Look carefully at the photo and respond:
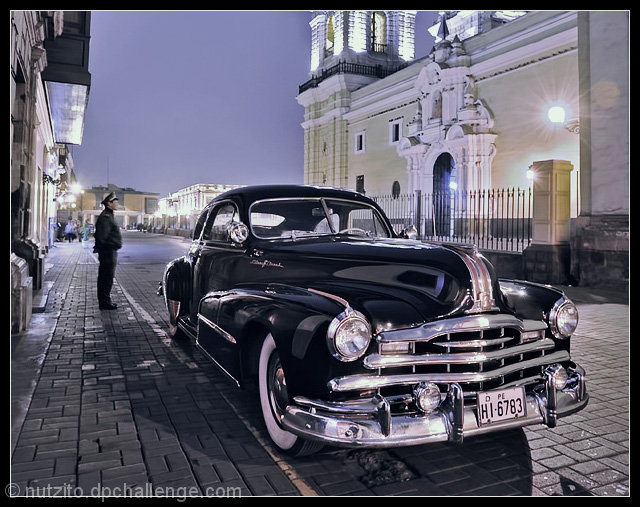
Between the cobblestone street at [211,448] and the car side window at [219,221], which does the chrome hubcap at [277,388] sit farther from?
the car side window at [219,221]

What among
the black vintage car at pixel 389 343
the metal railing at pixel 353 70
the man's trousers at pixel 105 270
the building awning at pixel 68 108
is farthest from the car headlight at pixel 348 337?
the metal railing at pixel 353 70

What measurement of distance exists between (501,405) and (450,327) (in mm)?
513

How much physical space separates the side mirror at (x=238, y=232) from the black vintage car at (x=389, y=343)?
0.01 m

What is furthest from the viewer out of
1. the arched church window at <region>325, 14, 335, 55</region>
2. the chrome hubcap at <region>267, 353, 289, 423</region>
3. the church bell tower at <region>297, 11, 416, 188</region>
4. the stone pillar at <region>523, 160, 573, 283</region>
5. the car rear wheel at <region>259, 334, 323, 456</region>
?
the arched church window at <region>325, 14, 335, 55</region>

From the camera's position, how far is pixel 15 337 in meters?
6.19

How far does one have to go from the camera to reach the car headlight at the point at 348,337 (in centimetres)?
281

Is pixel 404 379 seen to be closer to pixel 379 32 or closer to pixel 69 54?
pixel 69 54

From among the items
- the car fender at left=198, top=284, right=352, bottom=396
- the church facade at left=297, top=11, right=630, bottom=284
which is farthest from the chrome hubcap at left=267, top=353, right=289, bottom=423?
the church facade at left=297, top=11, right=630, bottom=284

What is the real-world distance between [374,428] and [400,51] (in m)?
37.5

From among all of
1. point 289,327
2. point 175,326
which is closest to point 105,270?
point 175,326

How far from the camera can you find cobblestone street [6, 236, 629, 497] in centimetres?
288

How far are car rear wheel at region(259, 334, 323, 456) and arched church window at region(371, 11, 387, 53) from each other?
36008 millimetres

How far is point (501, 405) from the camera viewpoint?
2936 millimetres

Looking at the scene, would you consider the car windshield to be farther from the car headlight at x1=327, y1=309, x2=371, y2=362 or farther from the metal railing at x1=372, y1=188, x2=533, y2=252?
the metal railing at x1=372, y1=188, x2=533, y2=252
